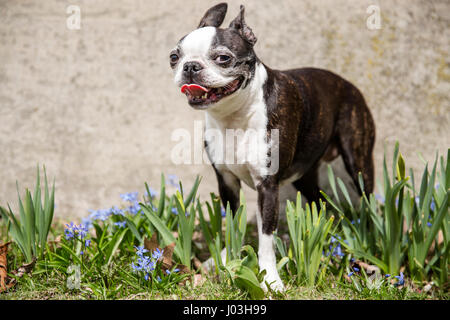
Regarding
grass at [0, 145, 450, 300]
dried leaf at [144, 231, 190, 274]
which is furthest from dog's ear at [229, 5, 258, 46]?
dried leaf at [144, 231, 190, 274]

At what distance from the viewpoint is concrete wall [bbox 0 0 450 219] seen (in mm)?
3135

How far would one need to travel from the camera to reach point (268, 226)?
82.6 inches

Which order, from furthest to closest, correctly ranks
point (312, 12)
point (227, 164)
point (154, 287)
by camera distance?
point (312, 12) < point (227, 164) < point (154, 287)

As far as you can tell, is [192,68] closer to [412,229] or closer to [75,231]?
[75,231]

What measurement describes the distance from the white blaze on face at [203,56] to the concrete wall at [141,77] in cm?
128

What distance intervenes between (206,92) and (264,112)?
0.33m

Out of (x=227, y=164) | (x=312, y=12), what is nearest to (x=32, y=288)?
(x=227, y=164)

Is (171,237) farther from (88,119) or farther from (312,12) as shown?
(312,12)

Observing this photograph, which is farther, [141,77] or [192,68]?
[141,77]

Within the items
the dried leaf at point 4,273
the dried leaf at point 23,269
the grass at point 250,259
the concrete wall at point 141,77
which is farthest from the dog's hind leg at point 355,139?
the dried leaf at point 4,273

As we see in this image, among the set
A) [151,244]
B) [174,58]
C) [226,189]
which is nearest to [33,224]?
[151,244]

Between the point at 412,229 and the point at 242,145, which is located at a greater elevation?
the point at 242,145

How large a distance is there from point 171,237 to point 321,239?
0.78m
